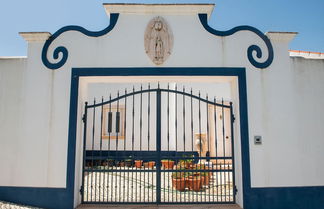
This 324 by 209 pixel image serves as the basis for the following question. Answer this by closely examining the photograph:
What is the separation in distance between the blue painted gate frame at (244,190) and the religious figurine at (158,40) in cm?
30

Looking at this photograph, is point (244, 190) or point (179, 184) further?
point (179, 184)

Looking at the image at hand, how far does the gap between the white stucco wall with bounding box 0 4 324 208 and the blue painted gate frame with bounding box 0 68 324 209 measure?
0.38 feet

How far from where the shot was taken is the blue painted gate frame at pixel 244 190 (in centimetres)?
523

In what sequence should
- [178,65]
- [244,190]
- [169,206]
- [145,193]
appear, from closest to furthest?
[244,190]
[169,206]
[178,65]
[145,193]

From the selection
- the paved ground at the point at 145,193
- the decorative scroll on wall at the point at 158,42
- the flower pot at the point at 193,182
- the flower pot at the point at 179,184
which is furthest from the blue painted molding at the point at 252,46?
the flower pot at the point at 179,184

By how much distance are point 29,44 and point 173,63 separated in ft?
10.1

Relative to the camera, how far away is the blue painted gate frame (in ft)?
17.1

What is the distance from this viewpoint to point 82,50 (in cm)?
562

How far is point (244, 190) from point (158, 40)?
11.5 ft

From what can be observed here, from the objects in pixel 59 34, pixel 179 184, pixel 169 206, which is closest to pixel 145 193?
pixel 179 184

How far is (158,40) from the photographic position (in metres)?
→ 5.61

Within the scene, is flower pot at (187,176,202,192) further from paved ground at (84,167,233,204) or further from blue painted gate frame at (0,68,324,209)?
blue painted gate frame at (0,68,324,209)

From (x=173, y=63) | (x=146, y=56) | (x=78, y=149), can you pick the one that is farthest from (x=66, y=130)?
(x=173, y=63)

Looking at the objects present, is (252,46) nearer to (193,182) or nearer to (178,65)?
(178,65)
